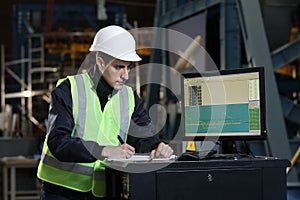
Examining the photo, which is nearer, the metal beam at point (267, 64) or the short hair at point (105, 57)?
the short hair at point (105, 57)

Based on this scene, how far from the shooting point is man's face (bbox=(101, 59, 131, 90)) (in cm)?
308

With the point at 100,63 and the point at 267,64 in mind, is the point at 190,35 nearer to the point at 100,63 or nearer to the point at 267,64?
the point at 267,64

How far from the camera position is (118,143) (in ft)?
10.6

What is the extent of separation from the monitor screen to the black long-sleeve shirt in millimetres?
218

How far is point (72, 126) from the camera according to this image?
10.1 feet

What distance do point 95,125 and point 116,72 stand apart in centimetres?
28

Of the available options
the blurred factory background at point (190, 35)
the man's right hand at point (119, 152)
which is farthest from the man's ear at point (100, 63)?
the blurred factory background at point (190, 35)

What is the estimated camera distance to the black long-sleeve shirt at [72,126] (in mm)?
2918

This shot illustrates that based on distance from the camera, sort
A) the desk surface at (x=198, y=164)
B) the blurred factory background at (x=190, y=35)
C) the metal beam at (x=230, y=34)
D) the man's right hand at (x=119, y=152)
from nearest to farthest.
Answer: the desk surface at (x=198, y=164) < the man's right hand at (x=119, y=152) < the blurred factory background at (x=190, y=35) < the metal beam at (x=230, y=34)

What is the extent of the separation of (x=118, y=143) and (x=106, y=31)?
0.55 m

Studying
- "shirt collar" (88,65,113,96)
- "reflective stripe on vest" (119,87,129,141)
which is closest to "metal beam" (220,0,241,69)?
"reflective stripe on vest" (119,87,129,141)

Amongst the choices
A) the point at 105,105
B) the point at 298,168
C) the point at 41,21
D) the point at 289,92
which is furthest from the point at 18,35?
the point at 105,105

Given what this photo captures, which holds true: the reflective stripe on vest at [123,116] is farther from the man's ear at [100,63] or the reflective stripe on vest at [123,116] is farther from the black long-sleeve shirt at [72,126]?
the man's ear at [100,63]

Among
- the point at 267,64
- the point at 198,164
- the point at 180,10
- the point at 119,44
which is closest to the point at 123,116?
the point at 119,44
